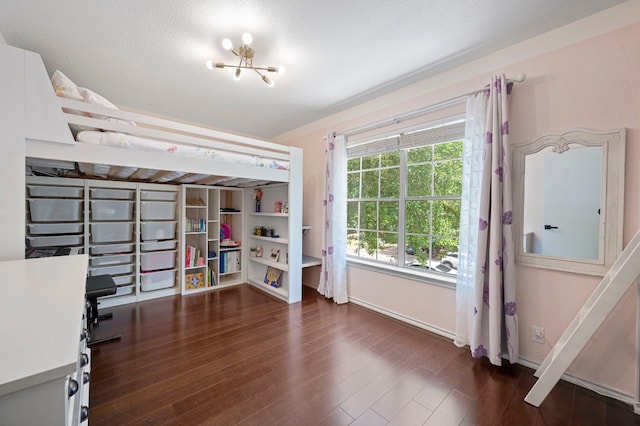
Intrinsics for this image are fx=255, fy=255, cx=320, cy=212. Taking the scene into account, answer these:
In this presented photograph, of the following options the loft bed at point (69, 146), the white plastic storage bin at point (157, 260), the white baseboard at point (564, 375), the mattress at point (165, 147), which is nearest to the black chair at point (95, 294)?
the white plastic storage bin at point (157, 260)

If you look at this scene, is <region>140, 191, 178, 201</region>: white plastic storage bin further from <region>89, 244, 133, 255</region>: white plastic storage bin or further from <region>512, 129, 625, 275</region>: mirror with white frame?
<region>512, 129, 625, 275</region>: mirror with white frame

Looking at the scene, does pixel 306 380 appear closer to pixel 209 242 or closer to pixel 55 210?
pixel 209 242

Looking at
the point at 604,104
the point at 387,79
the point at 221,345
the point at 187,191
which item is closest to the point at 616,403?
the point at 604,104

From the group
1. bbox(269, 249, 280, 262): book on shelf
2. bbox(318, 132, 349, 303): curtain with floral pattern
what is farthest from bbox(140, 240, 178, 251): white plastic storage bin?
bbox(318, 132, 349, 303): curtain with floral pattern

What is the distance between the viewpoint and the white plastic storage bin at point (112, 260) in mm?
A: 2938

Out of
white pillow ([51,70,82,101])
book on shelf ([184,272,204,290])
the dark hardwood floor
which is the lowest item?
the dark hardwood floor

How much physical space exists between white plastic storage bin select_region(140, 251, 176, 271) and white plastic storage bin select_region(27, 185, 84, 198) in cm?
96

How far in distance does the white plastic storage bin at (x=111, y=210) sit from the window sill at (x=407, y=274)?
2.80 m

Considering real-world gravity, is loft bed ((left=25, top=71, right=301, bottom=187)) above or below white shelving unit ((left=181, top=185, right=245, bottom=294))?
above

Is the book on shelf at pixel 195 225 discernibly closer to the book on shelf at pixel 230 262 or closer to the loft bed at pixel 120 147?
the book on shelf at pixel 230 262

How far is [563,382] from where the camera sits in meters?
1.77

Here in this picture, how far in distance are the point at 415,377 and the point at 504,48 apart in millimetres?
2622

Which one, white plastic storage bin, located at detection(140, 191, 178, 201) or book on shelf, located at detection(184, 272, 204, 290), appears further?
book on shelf, located at detection(184, 272, 204, 290)

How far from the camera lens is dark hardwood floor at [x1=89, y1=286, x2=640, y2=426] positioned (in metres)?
1.46
